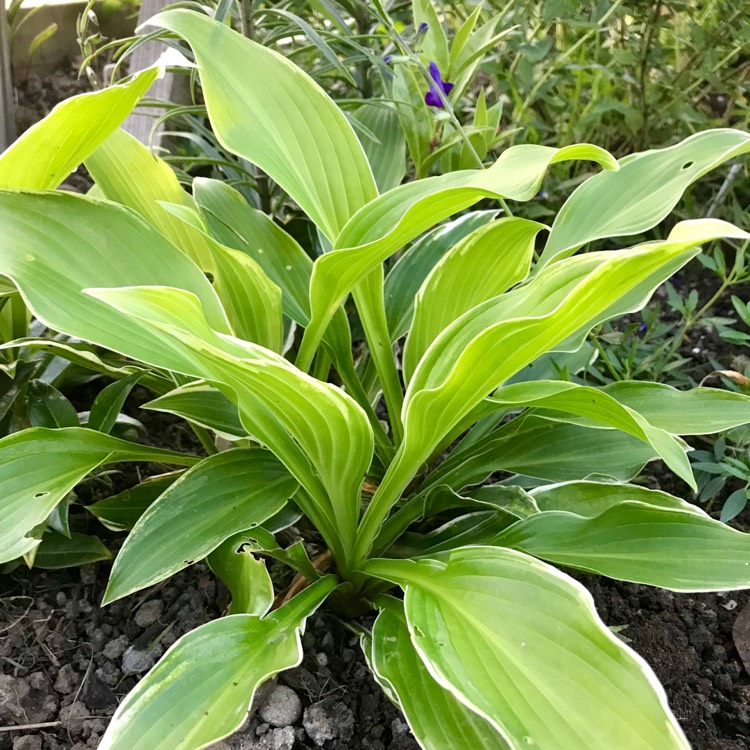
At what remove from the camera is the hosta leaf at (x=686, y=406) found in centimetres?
76

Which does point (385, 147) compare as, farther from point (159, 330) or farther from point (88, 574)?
point (88, 574)

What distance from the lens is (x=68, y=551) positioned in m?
0.79

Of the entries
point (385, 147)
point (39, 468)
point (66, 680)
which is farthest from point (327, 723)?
point (385, 147)

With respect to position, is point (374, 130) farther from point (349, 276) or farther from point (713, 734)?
point (713, 734)

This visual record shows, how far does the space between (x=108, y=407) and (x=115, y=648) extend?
0.28 m

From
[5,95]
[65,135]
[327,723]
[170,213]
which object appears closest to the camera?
[65,135]

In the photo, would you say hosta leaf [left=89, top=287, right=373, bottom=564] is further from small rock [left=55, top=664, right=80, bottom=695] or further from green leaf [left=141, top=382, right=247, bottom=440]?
small rock [left=55, top=664, right=80, bottom=695]

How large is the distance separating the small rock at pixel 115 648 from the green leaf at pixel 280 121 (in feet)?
1.76

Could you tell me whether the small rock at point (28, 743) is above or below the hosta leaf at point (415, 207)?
below

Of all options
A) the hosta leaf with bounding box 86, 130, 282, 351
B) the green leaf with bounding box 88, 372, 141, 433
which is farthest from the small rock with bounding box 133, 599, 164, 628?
the hosta leaf with bounding box 86, 130, 282, 351

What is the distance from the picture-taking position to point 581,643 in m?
0.47

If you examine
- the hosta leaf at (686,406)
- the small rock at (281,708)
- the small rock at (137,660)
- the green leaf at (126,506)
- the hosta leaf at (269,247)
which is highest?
the hosta leaf at (269,247)

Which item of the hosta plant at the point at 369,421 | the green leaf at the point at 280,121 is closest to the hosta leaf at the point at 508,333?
the hosta plant at the point at 369,421

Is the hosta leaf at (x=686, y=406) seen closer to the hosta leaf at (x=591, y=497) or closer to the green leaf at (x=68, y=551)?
the hosta leaf at (x=591, y=497)
